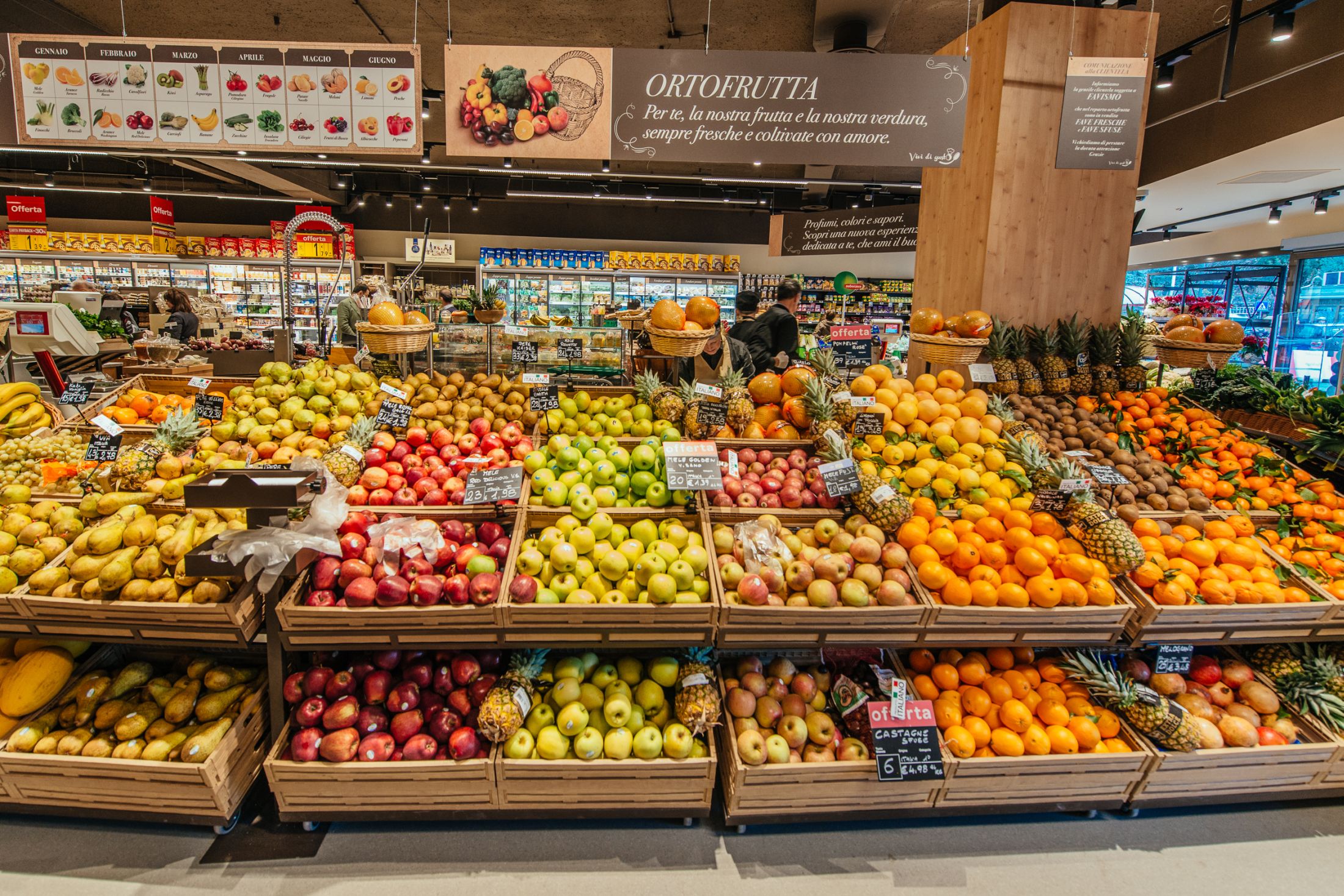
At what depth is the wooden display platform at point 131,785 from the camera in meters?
2.07

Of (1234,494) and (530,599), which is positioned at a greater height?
(1234,494)

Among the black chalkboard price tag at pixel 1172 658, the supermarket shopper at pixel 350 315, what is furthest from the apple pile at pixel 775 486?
the supermarket shopper at pixel 350 315

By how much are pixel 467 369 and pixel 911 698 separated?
393 centimetres

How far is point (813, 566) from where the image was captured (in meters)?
2.34

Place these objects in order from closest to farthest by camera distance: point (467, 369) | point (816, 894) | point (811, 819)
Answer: point (816, 894) < point (811, 819) < point (467, 369)

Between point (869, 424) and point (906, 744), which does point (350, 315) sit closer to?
point (869, 424)

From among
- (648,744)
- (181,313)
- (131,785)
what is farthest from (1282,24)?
(181,313)

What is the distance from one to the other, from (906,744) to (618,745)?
0.99 m

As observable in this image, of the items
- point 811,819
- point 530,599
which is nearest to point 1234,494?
point 811,819

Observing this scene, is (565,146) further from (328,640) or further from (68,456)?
(68,456)

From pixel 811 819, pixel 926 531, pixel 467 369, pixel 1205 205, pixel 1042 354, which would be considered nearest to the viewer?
pixel 811 819

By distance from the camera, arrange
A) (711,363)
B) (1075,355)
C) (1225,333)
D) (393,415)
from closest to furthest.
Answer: (393,415) < (1225,333) < (1075,355) < (711,363)

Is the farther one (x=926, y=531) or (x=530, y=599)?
(x=926, y=531)

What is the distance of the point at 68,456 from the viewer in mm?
2980
